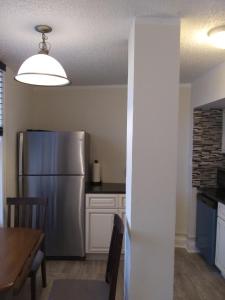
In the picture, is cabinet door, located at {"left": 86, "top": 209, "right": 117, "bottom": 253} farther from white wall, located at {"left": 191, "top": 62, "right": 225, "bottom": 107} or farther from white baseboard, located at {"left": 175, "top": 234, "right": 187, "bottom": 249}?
white wall, located at {"left": 191, "top": 62, "right": 225, "bottom": 107}

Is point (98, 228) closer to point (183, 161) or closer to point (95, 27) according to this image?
point (183, 161)

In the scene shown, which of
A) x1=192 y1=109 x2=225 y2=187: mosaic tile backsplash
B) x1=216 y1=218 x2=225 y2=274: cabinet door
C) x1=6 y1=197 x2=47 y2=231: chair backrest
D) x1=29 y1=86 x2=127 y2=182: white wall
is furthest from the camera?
x1=29 y1=86 x2=127 y2=182: white wall

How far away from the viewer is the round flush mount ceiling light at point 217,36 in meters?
1.87

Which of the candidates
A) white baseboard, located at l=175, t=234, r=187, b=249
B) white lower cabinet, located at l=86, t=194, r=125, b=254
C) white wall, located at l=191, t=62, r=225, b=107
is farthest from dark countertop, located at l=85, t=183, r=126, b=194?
white wall, located at l=191, t=62, r=225, b=107

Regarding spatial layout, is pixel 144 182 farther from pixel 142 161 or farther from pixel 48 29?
pixel 48 29

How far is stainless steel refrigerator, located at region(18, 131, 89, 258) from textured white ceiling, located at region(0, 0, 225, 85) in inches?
35.5

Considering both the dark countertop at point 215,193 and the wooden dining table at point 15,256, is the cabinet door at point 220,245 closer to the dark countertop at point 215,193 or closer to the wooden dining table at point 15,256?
the dark countertop at point 215,193

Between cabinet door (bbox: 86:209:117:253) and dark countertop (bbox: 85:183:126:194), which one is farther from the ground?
dark countertop (bbox: 85:183:126:194)

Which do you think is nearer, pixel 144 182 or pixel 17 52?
pixel 144 182

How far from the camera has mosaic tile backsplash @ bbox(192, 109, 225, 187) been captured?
3.60 meters

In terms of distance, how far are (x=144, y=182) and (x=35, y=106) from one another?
2.81m

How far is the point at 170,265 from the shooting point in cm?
181

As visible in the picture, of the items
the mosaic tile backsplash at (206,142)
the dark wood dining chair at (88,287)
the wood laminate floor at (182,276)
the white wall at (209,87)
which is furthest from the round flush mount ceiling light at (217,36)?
the wood laminate floor at (182,276)

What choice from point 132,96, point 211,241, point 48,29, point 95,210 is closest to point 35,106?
point 95,210
